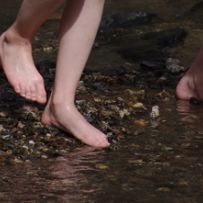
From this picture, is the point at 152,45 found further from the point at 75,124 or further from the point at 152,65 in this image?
the point at 75,124

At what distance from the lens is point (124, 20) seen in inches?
274

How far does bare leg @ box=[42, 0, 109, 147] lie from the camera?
13.0 feet

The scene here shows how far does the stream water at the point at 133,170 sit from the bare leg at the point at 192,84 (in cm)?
10

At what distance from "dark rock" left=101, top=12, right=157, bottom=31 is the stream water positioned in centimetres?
214

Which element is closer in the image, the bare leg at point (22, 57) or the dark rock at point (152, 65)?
the bare leg at point (22, 57)

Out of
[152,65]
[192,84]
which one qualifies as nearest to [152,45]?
[152,65]

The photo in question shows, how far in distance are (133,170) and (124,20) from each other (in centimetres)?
345

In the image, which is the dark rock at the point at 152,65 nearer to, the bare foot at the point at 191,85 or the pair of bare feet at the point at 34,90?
the bare foot at the point at 191,85

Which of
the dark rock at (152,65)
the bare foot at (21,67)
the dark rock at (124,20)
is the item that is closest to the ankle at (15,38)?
the bare foot at (21,67)

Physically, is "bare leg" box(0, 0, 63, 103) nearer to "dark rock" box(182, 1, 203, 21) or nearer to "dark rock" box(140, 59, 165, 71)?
"dark rock" box(140, 59, 165, 71)

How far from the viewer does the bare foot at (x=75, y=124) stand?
13.1ft

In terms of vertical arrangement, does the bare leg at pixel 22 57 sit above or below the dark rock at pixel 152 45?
above

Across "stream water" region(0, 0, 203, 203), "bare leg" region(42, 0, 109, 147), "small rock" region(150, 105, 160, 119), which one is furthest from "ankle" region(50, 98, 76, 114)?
"small rock" region(150, 105, 160, 119)

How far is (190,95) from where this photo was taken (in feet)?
16.3
